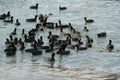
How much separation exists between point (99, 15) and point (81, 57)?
15.4m

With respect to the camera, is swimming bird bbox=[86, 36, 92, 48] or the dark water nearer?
the dark water

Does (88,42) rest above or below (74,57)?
above

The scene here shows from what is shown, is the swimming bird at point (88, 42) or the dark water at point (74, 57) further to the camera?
the swimming bird at point (88, 42)

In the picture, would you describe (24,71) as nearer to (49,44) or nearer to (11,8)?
(49,44)

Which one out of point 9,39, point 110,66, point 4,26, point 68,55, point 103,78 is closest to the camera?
point 103,78

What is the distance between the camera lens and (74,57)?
36.2 metres

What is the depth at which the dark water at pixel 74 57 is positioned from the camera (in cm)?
3272

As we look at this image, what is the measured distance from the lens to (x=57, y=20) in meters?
48.7

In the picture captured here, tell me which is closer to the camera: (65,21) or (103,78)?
(103,78)

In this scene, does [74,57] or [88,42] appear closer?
[74,57]

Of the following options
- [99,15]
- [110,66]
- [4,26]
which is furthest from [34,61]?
[99,15]

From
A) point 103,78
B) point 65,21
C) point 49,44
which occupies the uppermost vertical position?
point 65,21

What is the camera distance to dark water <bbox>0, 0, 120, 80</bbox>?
1288 inches

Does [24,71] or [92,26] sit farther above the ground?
[92,26]
